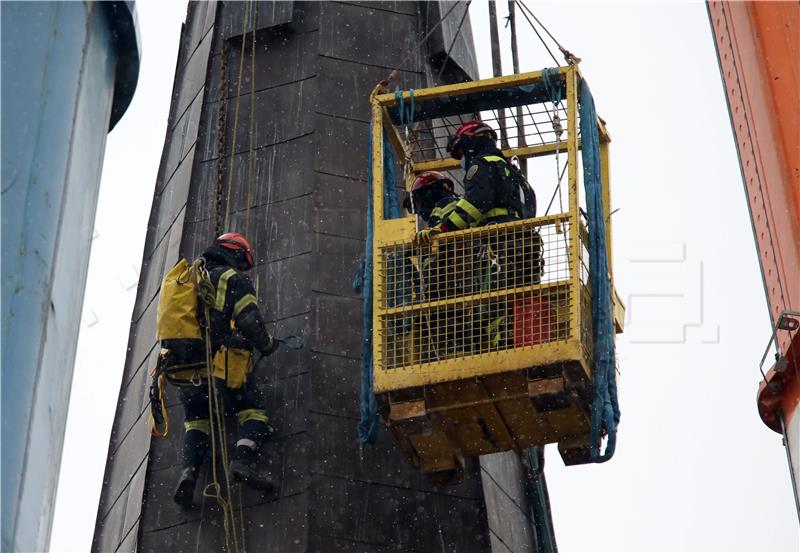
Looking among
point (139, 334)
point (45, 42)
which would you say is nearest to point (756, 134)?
point (139, 334)

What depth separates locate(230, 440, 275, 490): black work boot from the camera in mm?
15891

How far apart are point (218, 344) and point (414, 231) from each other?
7.13 ft

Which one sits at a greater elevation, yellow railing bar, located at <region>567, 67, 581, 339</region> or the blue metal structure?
yellow railing bar, located at <region>567, 67, 581, 339</region>

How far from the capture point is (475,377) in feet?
47.8

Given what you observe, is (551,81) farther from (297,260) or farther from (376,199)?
(297,260)

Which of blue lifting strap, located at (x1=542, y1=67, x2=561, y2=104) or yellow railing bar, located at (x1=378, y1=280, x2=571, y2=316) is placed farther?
blue lifting strap, located at (x1=542, y1=67, x2=561, y2=104)

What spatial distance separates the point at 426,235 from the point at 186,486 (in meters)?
3.27

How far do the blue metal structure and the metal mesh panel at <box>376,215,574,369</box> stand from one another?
278 inches

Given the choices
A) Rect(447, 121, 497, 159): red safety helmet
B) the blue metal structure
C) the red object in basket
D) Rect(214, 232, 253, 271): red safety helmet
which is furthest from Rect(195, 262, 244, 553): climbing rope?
the blue metal structure

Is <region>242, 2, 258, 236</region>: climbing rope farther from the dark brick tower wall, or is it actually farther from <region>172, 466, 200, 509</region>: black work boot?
<region>172, 466, 200, 509</region>: black work boot

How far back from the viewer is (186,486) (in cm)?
1620

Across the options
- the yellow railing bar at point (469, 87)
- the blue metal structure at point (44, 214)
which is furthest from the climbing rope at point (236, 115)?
the blue metal structure at point (44, 214)

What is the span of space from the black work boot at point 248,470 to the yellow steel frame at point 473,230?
1.77 m

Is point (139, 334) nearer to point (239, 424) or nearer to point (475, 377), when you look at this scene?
point (239, 424)
